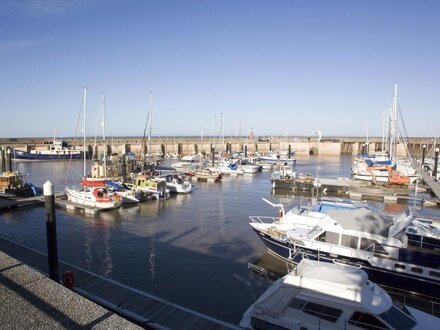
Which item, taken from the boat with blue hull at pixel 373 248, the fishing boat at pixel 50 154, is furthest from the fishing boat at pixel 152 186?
the fishing boat at pixel 50 154

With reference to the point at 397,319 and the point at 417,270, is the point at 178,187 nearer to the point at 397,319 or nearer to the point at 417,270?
the point at 417,270

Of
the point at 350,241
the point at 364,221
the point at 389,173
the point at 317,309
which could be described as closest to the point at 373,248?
the point at 350,241

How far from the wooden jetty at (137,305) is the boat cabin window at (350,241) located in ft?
25.8

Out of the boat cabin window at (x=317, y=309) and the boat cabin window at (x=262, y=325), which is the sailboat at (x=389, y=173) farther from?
the boat cabin window at (x=262, y=325)

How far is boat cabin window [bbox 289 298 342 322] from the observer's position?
9.77 meters

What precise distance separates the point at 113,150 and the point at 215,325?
8631 centimetres

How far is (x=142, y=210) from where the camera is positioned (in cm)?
3119

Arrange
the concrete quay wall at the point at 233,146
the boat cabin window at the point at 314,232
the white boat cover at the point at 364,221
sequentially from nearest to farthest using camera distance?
1. the white boat cover at the point at 364,221
2. the boat cabin window at the point at 314,232
3. the concrete quay wall at the point at 233,146

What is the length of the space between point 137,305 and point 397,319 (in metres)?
8.46

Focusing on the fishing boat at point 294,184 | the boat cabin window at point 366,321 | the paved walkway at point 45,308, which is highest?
the paved walkway at point 45,308

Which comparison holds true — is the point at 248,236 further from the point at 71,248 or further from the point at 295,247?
the point at 71,248

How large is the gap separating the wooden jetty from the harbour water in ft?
6.10

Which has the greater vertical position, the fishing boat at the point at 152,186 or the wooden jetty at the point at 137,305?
the fishing boat at the point at 152,186

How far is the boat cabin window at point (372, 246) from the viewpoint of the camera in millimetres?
15470
